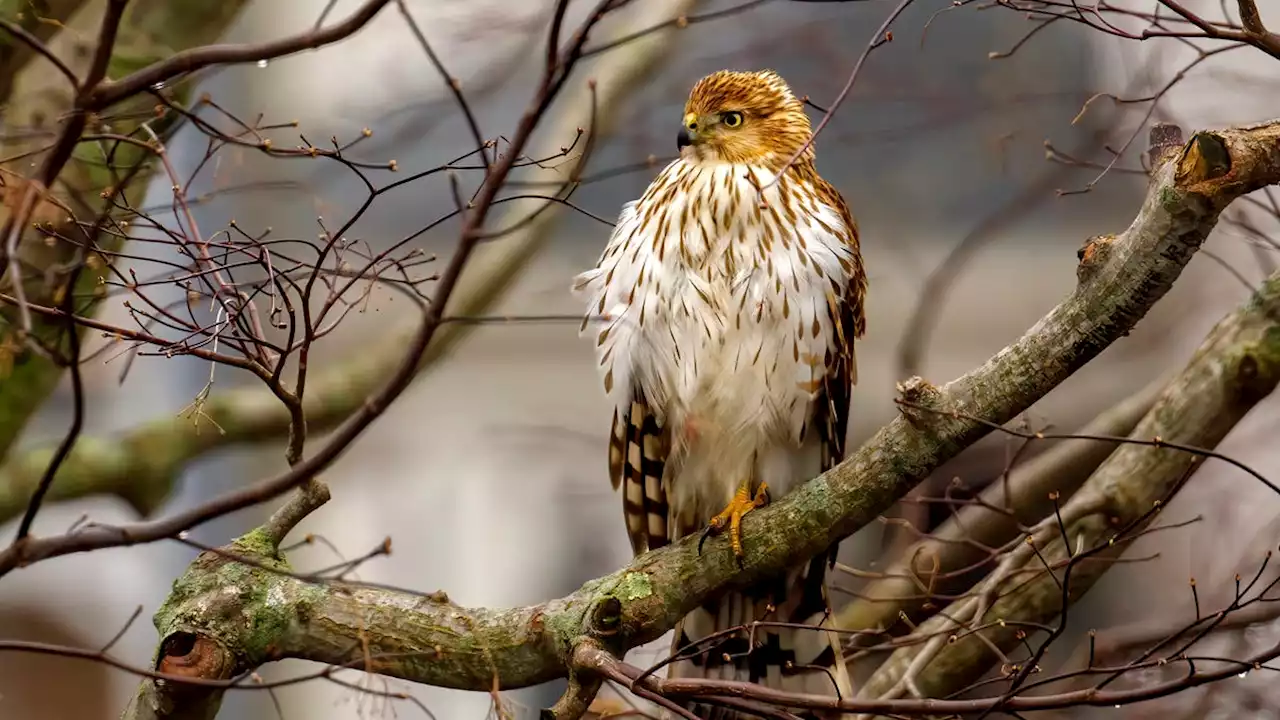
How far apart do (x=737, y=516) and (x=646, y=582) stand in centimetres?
17

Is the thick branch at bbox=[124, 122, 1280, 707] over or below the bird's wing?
below

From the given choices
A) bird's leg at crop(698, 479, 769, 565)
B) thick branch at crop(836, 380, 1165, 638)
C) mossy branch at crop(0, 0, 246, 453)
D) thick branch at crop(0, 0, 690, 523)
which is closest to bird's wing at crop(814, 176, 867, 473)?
bird's leg at crop(698, 479, 769, 565)

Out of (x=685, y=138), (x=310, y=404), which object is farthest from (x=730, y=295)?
(x=310, y=404)

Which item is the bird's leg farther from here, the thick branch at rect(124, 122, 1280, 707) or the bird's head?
the bird's head

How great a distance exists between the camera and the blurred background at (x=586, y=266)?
2809 millimetres

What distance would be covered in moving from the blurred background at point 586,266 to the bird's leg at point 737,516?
704 millimetres

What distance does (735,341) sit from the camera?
183 cm

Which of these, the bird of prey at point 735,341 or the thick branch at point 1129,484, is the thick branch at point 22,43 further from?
the thick branch at point 1129,484

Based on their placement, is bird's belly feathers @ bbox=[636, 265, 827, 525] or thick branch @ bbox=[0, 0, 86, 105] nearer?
bird's belly feathers @ bbox=[636, 265, 827, 525]

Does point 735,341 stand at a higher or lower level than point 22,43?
lower

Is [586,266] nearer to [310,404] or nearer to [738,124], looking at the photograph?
[310,404]

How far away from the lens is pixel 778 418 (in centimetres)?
189

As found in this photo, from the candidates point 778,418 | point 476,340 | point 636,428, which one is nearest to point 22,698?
point 476,340

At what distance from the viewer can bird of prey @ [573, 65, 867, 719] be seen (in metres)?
1.83
